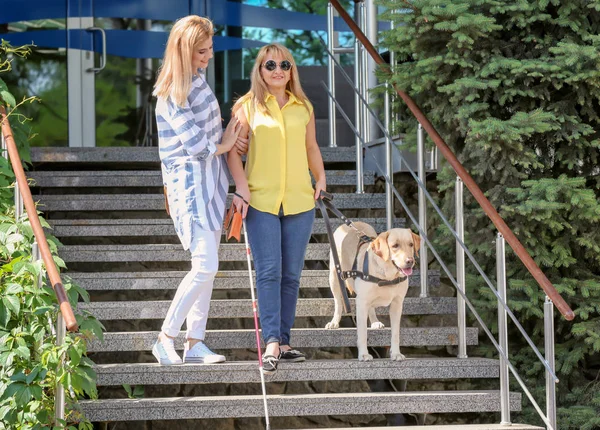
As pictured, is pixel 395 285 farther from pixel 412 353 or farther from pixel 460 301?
pixel 412 353

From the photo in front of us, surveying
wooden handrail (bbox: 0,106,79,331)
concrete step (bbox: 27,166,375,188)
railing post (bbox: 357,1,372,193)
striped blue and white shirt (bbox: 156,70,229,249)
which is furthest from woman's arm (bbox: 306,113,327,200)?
railing post (bbox: 357,1,372,193)

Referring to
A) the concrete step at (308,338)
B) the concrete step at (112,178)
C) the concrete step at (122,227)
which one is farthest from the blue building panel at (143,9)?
the concrete step at (308,338)

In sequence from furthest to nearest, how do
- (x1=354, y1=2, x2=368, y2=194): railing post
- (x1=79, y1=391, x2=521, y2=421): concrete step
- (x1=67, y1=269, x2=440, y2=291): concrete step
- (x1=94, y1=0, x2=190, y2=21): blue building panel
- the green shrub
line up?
(x1=94, y1=0, x2=190, y2=21): blue building panel < (x1=354, y1=2, x2=368, y2=194): railing post < (x1=67, y1=269, x2=440, y2=291): concrete step < (x1=79, y1=391, x2=521, y2=421): concrete step < the green shrub

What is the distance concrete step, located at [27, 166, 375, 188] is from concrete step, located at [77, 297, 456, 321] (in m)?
1.39

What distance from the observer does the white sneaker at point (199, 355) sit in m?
4.73

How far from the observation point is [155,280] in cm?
556

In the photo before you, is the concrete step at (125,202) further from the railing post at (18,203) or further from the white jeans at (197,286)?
the white jeans at (197,286)

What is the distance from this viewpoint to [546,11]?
5.20 m

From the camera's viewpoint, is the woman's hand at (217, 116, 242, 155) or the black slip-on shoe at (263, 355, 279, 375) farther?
the woman's hand at (217, 116, 242, 155)

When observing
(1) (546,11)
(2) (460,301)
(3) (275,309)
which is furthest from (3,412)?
(1) (546,11)

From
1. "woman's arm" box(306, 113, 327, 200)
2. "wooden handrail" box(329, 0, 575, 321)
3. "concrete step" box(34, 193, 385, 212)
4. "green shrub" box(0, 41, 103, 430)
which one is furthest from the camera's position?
"concrete step" box(34, 193, 385, 212)

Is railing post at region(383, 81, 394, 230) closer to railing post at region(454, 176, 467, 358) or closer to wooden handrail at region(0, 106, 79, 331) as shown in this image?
railing post at region(454, 176, 467, 358)

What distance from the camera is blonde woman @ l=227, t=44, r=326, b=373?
4664mm

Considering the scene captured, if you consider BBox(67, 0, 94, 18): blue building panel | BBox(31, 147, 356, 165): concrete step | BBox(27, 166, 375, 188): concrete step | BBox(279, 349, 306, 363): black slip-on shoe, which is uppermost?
BBox(67, 0, 94, 18): blue building panel
